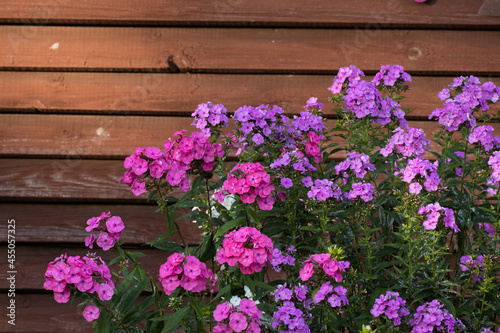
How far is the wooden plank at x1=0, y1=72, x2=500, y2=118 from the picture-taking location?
307cm

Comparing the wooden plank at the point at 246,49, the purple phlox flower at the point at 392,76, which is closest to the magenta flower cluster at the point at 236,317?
the purple phlox flower at the point at 392,76

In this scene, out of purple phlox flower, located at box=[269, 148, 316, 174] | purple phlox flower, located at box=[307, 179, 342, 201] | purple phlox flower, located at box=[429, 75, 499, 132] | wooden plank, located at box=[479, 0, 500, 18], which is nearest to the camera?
purple phlox flower, located at box=[307, 179, 342, 201]

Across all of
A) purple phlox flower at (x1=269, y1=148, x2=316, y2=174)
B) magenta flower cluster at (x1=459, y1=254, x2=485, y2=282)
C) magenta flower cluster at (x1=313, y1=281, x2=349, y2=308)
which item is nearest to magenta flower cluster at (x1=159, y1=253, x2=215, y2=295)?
magenta flower cluster at (x1=313, y1=281, x2=349, y2=308)

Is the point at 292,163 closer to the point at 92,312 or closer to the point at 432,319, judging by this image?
the point at 432,319

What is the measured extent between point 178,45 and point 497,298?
1.91 m

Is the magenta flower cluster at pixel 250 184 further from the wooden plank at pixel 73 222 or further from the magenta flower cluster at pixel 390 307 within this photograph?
the wooden plank at pixel 73 222

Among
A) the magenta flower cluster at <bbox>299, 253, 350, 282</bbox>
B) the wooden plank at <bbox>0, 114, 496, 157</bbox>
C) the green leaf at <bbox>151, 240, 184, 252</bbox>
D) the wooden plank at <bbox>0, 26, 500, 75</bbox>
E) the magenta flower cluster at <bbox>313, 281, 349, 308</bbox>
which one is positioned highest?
the wooden plank at <bbox>0, 26, 500, 75</bbox>

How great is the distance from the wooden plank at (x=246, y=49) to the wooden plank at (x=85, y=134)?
259 mm

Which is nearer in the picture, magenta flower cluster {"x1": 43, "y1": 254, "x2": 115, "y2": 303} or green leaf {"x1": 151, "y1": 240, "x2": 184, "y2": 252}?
magenta flower cluster {"x1": 43, "y1": 254, "x2": 115, "y2": 303}

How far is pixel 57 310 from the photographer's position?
3.06 m

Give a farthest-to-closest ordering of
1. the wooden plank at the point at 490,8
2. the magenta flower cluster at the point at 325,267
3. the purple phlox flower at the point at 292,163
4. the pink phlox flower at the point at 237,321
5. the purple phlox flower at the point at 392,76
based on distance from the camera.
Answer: the wooden plank at the point at 490,8
the purple phlox flower at the point at 392,76
the purple phlox flower at the point at 292,163
the magenta flower cluster at the point at 325,267
the pink phlox flower at the point at 237,321

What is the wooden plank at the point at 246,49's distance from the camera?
307cm

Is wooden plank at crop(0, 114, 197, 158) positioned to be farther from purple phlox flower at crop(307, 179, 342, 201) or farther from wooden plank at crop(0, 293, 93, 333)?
purple phlox flower at crop(307, 179, 342, 201)

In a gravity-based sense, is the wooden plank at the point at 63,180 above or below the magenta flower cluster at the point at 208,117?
above
